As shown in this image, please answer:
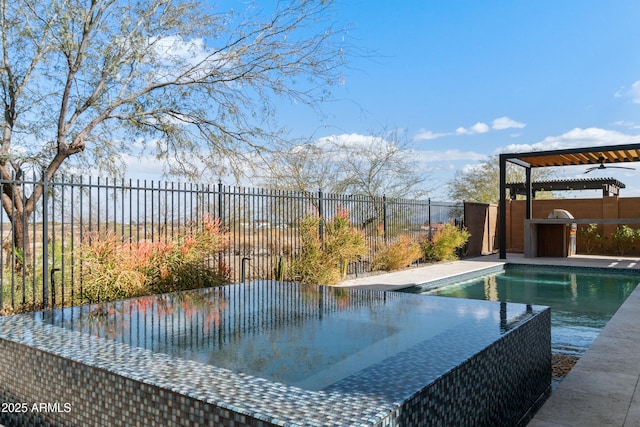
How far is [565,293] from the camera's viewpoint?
812 centimetres

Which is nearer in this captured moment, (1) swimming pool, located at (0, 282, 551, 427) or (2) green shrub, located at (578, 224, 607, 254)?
(1) swimming pool, located at (0, 282, 551, 427)

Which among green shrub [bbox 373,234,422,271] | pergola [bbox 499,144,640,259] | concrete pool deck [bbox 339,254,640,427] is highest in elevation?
pergola [bbox 499,144,640,259]

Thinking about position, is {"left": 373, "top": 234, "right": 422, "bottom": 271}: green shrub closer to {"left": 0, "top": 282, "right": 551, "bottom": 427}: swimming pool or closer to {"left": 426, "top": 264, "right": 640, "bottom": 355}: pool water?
{"left": 426, "top": 264, "right": 640, "bottom": 355}: pool water

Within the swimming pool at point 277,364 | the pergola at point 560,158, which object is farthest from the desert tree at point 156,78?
the pergola at point 560,158

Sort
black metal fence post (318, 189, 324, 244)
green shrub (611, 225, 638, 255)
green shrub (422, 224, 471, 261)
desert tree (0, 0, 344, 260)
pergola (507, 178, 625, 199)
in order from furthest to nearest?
pergola (507, 178, 625, 199)
green shrub (611, 225, 638, 255)
green shrub (422, 224, 471, 261)
black metal fence post (318, 189, 324, 244)
desert tree (0, 0, 344, 260)

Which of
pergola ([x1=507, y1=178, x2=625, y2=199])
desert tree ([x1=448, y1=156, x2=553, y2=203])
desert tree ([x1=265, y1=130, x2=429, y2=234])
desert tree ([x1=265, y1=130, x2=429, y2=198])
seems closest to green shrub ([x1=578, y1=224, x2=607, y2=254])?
pergola ([x1=507, y1=178, x2=625, y2=199])

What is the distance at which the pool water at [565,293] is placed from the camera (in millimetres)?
5336

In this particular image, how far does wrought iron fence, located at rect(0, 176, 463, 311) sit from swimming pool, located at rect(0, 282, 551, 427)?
194cm

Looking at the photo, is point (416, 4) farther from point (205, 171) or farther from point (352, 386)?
point (352, 386)

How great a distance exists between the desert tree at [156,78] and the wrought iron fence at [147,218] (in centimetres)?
107

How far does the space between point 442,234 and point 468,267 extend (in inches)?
61.6

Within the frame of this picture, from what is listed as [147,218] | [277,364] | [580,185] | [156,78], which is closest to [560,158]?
[580,185]

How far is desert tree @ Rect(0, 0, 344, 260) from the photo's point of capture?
8.52 meters

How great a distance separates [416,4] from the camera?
954 centimetres
